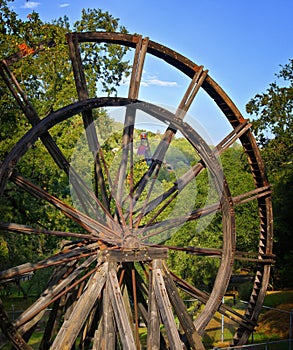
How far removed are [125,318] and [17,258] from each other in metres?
7.06

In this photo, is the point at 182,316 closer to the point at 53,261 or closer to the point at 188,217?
the point at 188,217

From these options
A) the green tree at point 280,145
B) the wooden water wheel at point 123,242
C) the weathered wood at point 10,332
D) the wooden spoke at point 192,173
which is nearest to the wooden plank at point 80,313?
the wooden water wheel at point 123,242

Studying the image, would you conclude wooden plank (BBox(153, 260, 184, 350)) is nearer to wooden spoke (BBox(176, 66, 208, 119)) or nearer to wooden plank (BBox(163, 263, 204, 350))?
wooden plank (BBox(163, 263, 204, 350))

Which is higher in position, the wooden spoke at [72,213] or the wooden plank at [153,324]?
the wooden spoke at [72,213]

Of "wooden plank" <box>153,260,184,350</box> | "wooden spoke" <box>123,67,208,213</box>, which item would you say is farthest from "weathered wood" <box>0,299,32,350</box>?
"wooden spoke" <box>123,67,208,213</box>

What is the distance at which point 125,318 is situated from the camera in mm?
7035

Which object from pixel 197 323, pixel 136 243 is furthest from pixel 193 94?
pixel 197 323

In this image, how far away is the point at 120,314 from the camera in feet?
23.0

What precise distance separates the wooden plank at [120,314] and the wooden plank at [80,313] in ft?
0.32

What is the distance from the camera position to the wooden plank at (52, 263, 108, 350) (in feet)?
22.5

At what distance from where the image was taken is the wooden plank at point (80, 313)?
685 cm

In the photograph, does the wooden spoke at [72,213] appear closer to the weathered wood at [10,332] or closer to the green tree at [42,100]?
the weathered wood at [10,332]

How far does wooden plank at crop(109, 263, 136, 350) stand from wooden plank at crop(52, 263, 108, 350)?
10 cm

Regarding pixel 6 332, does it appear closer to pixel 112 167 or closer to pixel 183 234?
pixel 112 167
